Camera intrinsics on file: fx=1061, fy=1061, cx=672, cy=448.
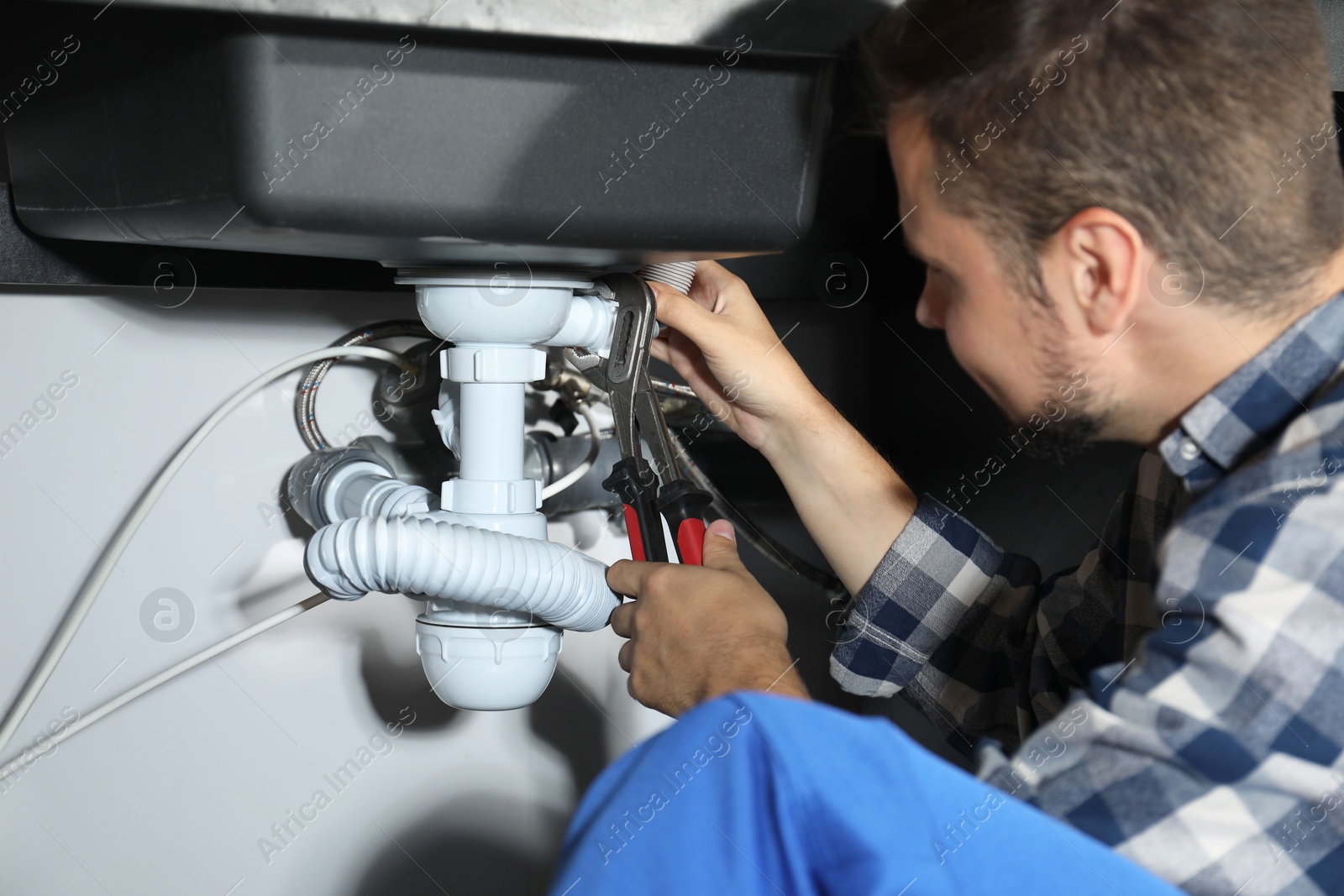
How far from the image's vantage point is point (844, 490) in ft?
2.39

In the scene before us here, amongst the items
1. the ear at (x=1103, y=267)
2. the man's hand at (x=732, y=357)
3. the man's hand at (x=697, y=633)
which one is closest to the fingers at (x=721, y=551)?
the man's hand at (x=697, y=633)

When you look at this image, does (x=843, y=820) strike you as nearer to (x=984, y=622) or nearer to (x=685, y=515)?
(x=685, y=515)

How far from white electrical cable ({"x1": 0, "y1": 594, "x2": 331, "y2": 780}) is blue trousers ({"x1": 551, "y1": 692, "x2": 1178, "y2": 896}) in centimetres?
40

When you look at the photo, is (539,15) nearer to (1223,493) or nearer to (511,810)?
(1223,493)

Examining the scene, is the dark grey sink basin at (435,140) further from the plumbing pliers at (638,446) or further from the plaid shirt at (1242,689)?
the plaid shirt at (1242,689)

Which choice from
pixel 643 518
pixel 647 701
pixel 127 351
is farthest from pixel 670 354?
pixel 127 351

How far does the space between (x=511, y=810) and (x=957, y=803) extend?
0.58 metres

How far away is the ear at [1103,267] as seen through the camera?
19.3 inches

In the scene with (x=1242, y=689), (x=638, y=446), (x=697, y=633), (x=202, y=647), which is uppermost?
(x=202, y=647)

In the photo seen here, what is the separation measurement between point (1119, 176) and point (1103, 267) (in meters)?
0.04

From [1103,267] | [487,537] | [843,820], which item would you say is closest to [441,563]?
[487,537]

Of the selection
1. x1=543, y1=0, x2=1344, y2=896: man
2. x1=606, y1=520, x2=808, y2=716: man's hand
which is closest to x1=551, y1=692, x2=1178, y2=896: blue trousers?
x1=543, y1=0, x2=1344, y2=896: man

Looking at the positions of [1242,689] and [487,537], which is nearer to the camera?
[1242,689]

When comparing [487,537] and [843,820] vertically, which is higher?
[487,537]
